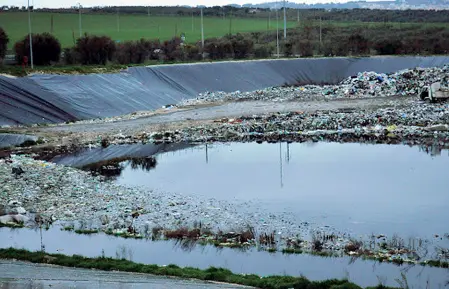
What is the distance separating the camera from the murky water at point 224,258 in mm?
13172

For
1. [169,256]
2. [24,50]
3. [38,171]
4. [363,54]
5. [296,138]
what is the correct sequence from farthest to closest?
[363,54] → [24,50] → [296,138] → [38,171] → [169,256]

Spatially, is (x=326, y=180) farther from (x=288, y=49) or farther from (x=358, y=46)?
(x=358, y=46)

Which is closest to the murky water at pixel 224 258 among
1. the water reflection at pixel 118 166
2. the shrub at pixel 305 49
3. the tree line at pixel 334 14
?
the water reflection at pixel 118 166

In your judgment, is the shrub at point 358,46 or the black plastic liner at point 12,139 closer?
the black plastic liner at point 12,139

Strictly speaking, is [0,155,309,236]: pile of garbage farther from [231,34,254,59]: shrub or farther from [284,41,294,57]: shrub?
[284,41,294,57]: shrub

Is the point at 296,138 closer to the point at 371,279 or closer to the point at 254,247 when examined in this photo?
the point at 254,247

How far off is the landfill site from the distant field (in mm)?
30275

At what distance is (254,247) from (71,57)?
3583 centimetres

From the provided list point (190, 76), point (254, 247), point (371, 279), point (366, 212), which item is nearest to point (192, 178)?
point (366, 212)

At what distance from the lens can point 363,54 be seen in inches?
2343

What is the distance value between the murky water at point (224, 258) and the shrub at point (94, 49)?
33.6 metres

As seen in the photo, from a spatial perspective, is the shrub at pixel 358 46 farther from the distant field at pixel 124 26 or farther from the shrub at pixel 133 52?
the shrub at pixel 133 52

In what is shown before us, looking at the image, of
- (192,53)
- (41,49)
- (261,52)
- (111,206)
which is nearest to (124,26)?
(261,52)

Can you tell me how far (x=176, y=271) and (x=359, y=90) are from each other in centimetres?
3235
